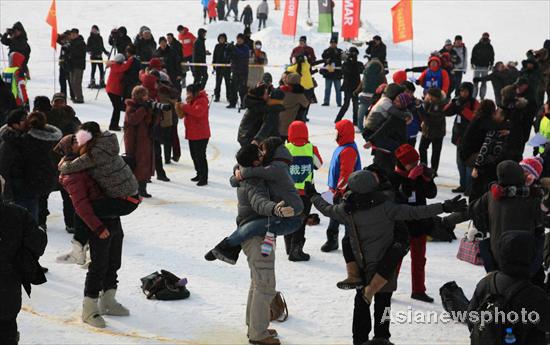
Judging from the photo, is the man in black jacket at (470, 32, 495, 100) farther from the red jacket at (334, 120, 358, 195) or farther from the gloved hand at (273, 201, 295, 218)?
the gloved hand at (273, 201, 295, 218)

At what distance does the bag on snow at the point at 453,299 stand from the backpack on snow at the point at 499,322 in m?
3.09

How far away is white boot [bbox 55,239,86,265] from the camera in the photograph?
10065 mm

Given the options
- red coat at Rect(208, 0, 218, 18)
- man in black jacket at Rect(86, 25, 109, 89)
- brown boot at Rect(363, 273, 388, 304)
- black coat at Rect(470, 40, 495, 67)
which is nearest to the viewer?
brown boot at Rect(363, 273, 388, 304)

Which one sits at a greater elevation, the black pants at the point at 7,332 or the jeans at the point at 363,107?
the jeans at the point at 363,107

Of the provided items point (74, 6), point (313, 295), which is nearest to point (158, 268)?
point (313, 295)

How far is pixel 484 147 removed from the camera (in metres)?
11.1

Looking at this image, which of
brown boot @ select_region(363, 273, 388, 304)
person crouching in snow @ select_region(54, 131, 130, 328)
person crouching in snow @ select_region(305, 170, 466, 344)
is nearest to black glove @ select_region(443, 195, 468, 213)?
person crouching in snow @ select_region(305, 170, 466, 344)

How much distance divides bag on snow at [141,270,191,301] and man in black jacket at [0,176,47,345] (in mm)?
2720

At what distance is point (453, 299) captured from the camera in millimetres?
8938

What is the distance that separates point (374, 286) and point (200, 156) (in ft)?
24.0

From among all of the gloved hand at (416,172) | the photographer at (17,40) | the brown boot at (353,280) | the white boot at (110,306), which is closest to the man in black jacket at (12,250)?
the white boot at (110,306)

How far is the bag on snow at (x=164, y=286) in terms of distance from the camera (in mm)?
9297

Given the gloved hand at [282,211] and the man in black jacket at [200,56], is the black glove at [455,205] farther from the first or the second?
the man in black jacket at [200,56]

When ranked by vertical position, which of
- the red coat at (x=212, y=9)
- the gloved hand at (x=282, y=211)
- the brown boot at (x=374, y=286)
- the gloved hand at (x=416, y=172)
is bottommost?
the brown boot at (x=374, y=286)
